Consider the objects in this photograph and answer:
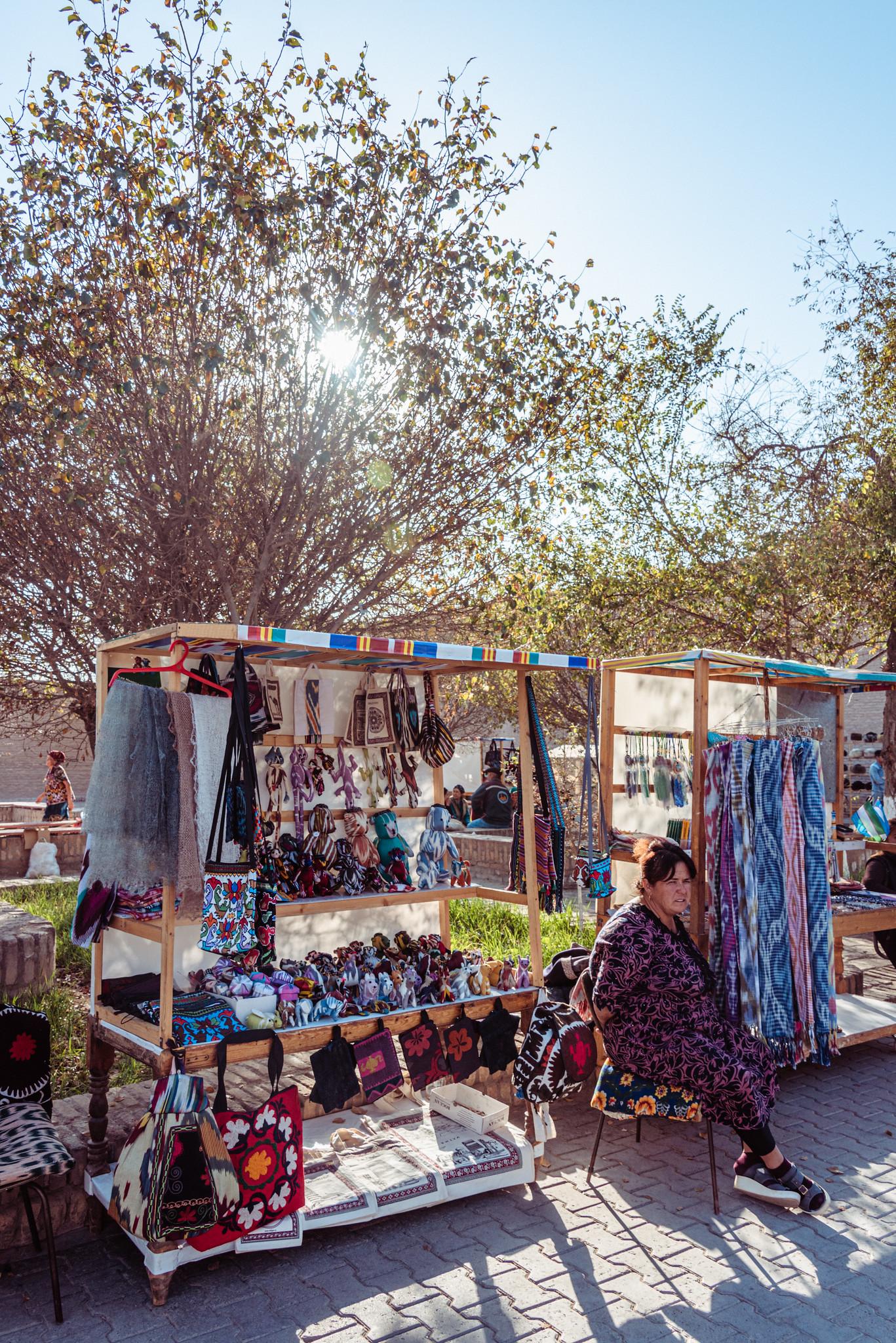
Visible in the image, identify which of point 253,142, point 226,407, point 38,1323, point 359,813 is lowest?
point 38,1323

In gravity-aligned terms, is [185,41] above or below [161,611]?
above

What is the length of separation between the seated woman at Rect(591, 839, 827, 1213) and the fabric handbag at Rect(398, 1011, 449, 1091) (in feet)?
2.30

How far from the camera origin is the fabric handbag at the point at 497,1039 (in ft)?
14.5

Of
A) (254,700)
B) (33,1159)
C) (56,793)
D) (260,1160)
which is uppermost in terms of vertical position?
(254,700)

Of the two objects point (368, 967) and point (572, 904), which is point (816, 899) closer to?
point (368, 967)

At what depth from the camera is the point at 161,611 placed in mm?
6684

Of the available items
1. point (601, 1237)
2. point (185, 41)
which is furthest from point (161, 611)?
point (601, 1237)

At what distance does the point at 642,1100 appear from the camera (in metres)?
4.10

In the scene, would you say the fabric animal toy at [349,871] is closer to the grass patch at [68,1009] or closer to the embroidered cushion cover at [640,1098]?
the grass patch at [68,1009]

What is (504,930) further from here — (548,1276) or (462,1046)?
(548,1276)

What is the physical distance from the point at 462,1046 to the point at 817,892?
1.94 metres

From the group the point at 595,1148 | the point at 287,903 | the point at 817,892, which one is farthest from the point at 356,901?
the point at 817,892

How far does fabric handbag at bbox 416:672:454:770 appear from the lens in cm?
539

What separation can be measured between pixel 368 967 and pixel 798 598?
6.80 m
